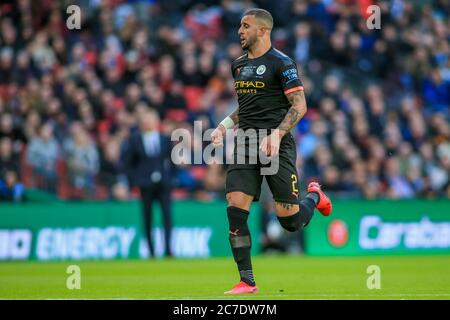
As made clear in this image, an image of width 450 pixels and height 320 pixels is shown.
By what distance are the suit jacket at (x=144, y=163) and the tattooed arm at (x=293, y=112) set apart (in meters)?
8.56

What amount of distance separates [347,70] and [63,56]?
695cm

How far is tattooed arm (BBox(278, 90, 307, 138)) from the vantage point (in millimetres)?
10422

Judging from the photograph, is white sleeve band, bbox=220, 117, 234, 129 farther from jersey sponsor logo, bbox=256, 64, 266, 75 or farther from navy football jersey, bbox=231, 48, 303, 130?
jersey sponsor logo, bbox=256, 64, 266, 75

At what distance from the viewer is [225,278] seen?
13539 millimetres

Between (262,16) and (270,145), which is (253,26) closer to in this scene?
(262,16)

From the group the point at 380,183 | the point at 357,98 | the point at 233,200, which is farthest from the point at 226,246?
the point at 233,200

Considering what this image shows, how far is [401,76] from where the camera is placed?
998 inches

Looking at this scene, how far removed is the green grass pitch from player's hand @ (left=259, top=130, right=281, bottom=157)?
4.71 feet

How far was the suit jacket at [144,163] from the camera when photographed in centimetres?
1889

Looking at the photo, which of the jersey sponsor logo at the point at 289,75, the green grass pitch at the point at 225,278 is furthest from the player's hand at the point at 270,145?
the green grass pitch at the point at 225,278

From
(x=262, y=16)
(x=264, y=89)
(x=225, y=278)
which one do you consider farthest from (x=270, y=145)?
(x=225, y=278)

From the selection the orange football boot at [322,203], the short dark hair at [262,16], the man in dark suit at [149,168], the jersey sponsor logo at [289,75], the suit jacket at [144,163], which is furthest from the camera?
the suit jacket at [144,163]

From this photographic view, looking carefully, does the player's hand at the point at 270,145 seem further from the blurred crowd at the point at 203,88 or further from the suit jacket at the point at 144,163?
the blurred crowd at the point at 203,88

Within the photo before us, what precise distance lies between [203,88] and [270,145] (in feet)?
43.7
